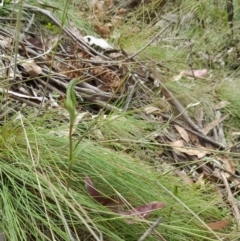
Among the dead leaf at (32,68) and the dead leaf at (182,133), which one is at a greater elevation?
the dead leaf at (32,68)

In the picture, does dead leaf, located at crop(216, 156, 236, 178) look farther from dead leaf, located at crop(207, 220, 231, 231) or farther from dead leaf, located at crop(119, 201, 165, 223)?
dead leaf, located at crop(119, 201, 165, 223)

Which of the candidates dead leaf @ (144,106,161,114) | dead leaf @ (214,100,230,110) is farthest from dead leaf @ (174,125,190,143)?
dead leaf @ (214,100,230,110)

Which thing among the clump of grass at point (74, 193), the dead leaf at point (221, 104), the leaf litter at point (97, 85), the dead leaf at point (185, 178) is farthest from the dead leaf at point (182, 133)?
the clump of grass at point (74, 193)

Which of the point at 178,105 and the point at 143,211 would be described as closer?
the point at 143,211

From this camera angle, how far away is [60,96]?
7.03 ft

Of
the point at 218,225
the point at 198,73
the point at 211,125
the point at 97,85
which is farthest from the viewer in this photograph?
the point at 198,73

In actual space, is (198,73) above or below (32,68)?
below

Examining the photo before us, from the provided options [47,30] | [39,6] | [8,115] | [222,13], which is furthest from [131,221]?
[222,13]

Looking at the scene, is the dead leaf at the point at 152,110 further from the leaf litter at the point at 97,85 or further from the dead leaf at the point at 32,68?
the dead leaf at the point at 32,68

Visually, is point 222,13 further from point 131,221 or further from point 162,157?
point 131,221

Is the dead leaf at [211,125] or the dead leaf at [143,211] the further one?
the dead leaf at [211,125]

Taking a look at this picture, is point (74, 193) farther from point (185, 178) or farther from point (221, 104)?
point (221, 104)

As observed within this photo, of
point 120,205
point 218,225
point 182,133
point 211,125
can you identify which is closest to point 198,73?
point 211,125

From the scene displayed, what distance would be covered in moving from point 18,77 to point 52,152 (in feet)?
2.27
